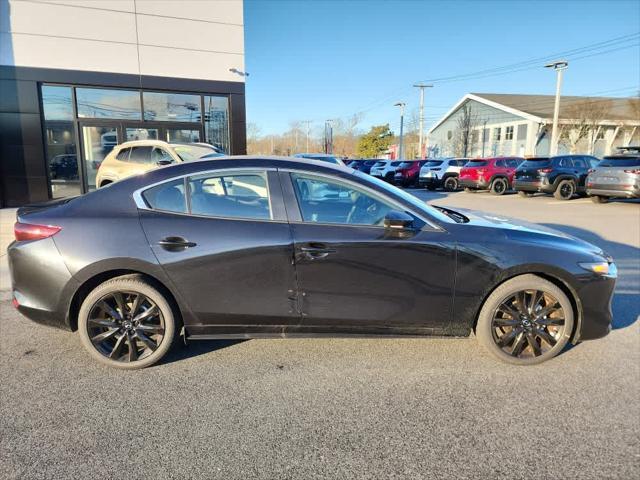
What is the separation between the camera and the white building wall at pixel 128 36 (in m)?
11.2

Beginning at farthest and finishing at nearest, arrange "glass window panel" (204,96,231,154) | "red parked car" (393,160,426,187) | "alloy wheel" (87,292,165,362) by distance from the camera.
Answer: "red parked car" (393,160,426,187) < "glass window panel" (204,96,231,154) < "alloy wheel" (87,292,165,362)

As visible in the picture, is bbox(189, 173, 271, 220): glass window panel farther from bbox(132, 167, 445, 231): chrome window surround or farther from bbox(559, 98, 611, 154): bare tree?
bbox(559, 98, 611, 154): bare tree

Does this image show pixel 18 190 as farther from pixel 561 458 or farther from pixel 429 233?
pixel 561 458

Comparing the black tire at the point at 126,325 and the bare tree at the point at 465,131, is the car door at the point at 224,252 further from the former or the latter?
the bare tree at the point at 465,131

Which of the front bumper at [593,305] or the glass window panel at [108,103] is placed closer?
the front bumper at [593,305]

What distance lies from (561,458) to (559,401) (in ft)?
2.01

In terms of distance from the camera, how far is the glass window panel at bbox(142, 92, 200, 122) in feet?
42.1

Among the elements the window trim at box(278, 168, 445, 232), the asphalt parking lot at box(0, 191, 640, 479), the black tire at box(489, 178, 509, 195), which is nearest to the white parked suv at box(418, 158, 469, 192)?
the black tire at box(489, 178, 509, 195)

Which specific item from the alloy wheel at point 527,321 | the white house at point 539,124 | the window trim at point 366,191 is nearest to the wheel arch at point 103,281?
the window trim at point 366,191

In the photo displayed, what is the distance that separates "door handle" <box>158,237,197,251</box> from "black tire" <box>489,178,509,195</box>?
17953 millimetres

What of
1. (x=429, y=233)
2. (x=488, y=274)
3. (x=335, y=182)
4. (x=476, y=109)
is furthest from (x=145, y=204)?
(x=476, y=109)

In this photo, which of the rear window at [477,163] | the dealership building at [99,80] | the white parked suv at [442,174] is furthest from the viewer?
the white parked suv at [442,174]

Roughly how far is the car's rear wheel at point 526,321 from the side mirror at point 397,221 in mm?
872

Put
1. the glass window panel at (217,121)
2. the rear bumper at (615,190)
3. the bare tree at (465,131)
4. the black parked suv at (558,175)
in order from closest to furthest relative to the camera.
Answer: the rear bumper at (615,190)
the glass window panel at (217,121)
the black parked suv at (558,175)
the bare tree at (465,131)
